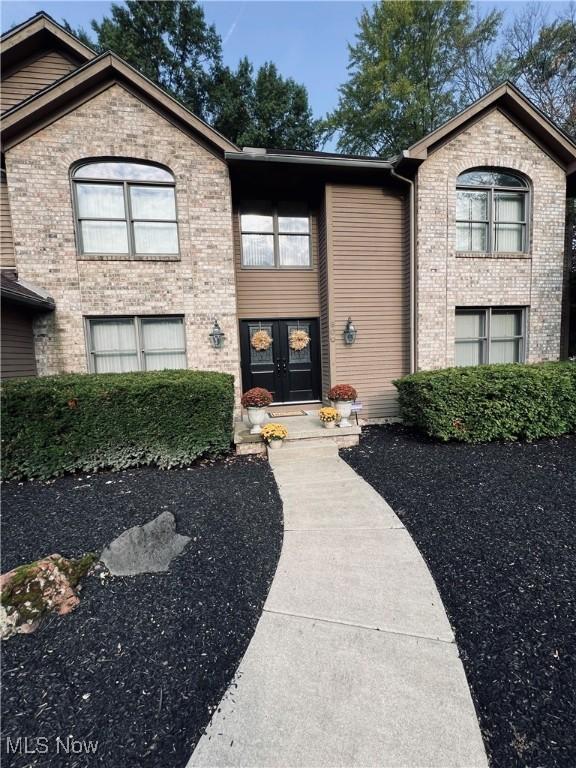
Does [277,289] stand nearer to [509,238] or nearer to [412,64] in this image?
[509,238]

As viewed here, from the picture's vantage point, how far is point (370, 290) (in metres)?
8.10

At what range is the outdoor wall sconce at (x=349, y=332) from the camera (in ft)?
25.8

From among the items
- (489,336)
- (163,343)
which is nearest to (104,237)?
(163,343)

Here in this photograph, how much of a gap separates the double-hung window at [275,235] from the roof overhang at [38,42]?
484cm

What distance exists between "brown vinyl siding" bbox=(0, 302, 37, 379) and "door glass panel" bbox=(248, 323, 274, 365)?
4409mm

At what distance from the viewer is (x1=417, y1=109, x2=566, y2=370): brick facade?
304 inches

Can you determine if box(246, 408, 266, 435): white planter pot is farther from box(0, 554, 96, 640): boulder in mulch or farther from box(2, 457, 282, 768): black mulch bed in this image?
box(0, 554, 96, 640): boulder in mulch

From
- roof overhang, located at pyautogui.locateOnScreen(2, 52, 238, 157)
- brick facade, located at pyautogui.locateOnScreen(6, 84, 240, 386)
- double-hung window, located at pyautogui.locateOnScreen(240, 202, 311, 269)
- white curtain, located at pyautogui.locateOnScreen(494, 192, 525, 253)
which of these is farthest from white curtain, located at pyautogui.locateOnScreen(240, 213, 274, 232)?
white curtain, located at pyautogui.locateOnScreen(494, 192, 525, 253)

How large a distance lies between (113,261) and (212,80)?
58.0 ft

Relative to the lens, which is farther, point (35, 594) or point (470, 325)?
point (470, 325)

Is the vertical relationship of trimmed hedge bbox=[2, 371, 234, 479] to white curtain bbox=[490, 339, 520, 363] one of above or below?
below

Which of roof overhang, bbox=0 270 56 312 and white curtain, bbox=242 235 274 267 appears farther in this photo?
white curtain, bbox=242 235 274 267

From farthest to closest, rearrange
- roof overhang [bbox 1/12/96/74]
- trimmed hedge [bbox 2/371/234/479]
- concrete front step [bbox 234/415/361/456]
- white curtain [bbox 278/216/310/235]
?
1. white curtain [bbox 278/216/310/235]
2. roof overhang [bbox 1/12/96/74]
3. concrete front step [bbox 234/415/361/456]
4. trimmed hedge [bbox 2/371/234/479]

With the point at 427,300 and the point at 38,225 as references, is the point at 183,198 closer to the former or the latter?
the point at 38,225
